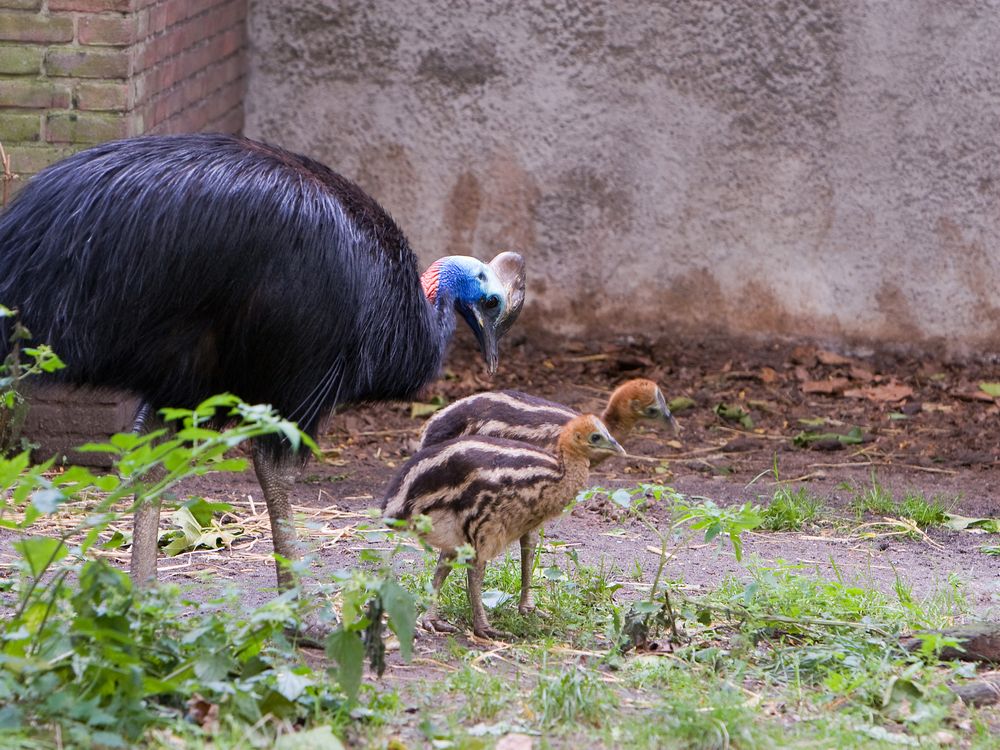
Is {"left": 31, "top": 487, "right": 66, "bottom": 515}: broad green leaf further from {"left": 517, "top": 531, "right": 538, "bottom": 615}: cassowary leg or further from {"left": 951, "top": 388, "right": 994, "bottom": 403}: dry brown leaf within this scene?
{"left": 951, "top": 388, "right": 994, "bottom": 403}: dry brown leaf

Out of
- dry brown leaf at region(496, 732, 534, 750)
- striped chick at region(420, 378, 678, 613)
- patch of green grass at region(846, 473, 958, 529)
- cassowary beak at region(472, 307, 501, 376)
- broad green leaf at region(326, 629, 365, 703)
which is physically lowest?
dry brown leaf at region(496, 732, 534, 750)

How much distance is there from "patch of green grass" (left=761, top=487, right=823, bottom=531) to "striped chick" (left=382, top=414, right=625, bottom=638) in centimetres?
147

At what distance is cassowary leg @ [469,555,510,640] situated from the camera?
163 inches

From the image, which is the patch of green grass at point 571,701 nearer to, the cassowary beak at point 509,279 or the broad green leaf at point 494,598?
the broad green leaf at point 494,598

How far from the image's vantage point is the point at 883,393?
297 inches

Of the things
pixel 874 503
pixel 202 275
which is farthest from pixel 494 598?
pixel 874 503

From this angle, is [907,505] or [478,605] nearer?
[478,605]

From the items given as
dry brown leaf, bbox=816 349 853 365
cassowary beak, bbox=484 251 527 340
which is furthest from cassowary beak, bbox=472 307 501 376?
dry brown leaf, bbox=816 349 853 365

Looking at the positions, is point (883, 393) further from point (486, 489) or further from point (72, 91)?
point (72, 91)

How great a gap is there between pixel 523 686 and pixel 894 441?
147 inches

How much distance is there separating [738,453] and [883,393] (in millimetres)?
1235

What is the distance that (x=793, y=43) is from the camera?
764cm

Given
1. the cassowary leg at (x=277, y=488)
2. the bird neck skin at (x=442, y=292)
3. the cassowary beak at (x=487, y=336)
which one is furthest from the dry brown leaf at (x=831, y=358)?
the cassowary leg at (x=277, y=488)

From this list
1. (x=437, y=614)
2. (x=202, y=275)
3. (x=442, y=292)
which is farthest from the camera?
(x=442, y=292)
